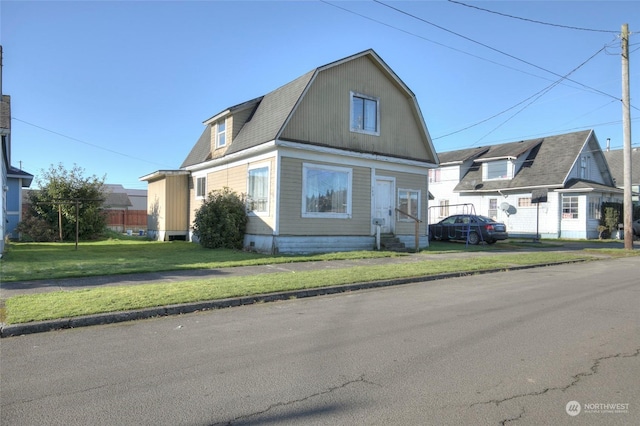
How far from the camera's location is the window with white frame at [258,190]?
16688mm

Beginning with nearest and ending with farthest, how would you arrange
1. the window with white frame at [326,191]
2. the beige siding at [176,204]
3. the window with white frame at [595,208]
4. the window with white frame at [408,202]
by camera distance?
the window with white frame at [326,191] → the window with white frame at [408,202] → the beige siding at [176,204] → the window with white frame at [595,208]

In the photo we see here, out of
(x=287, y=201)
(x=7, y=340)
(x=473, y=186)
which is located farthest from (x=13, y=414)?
(x=473, y=186)

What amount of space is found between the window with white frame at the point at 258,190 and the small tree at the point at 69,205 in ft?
26.0

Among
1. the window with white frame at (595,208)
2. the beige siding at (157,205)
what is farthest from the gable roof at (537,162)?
the beige siding at (157,205)

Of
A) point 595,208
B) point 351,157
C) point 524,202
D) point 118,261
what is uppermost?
point 351,157

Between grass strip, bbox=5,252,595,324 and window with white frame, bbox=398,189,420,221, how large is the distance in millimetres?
7011

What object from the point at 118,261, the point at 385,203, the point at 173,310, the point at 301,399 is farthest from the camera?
the point at 385,203

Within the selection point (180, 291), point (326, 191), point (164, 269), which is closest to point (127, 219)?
point (326, 191)

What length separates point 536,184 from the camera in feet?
101

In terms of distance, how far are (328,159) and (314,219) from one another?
2.33 m

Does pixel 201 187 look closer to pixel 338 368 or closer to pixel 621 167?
pixel 338 368

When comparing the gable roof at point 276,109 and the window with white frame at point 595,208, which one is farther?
the window with white frame at point 595,208

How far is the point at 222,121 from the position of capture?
2050cm

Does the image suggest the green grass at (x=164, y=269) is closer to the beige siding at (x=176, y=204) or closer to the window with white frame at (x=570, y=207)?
the beige siding at (x=176, y=204)
